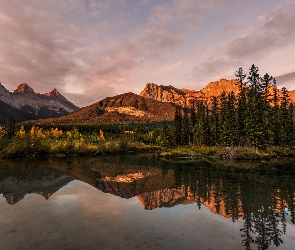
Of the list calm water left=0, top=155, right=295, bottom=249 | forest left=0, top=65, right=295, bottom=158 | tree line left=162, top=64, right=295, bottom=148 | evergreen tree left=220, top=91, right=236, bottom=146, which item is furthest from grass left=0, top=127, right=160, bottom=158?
calm water left=0, top=155, right=295, bottom=249

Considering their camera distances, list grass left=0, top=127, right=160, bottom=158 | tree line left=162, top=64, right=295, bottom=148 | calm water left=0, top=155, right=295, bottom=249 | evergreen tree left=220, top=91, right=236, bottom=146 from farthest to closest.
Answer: grass left=0, top=127, right=160, bottom=158, evergreen tree left=220, top=91, right=236, bottom=146, tree line left=162, top=64, right=295, bottom=148, calm water left=0, top=155, right=295, bottom=249

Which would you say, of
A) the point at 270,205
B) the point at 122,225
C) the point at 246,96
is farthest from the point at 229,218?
the point at 246,96

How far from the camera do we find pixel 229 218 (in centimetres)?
1573

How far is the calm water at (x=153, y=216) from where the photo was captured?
12.2 metres

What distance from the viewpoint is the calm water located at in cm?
1219

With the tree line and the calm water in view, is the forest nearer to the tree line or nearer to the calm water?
the tree line

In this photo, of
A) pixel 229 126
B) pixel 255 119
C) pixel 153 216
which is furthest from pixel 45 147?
pixel 153 216

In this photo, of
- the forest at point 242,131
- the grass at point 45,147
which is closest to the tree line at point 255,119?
the forest at point 242,131

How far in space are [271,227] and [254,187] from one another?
11.8 meters

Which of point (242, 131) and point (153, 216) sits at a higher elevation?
point (242, 131)

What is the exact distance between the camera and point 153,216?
1669 cm

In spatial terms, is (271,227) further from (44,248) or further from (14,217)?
(14,217)

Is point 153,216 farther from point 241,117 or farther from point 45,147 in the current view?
point 45,147

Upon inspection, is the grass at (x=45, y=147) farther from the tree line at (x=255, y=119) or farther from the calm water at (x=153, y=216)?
the calm water at (x=153, y=216)
